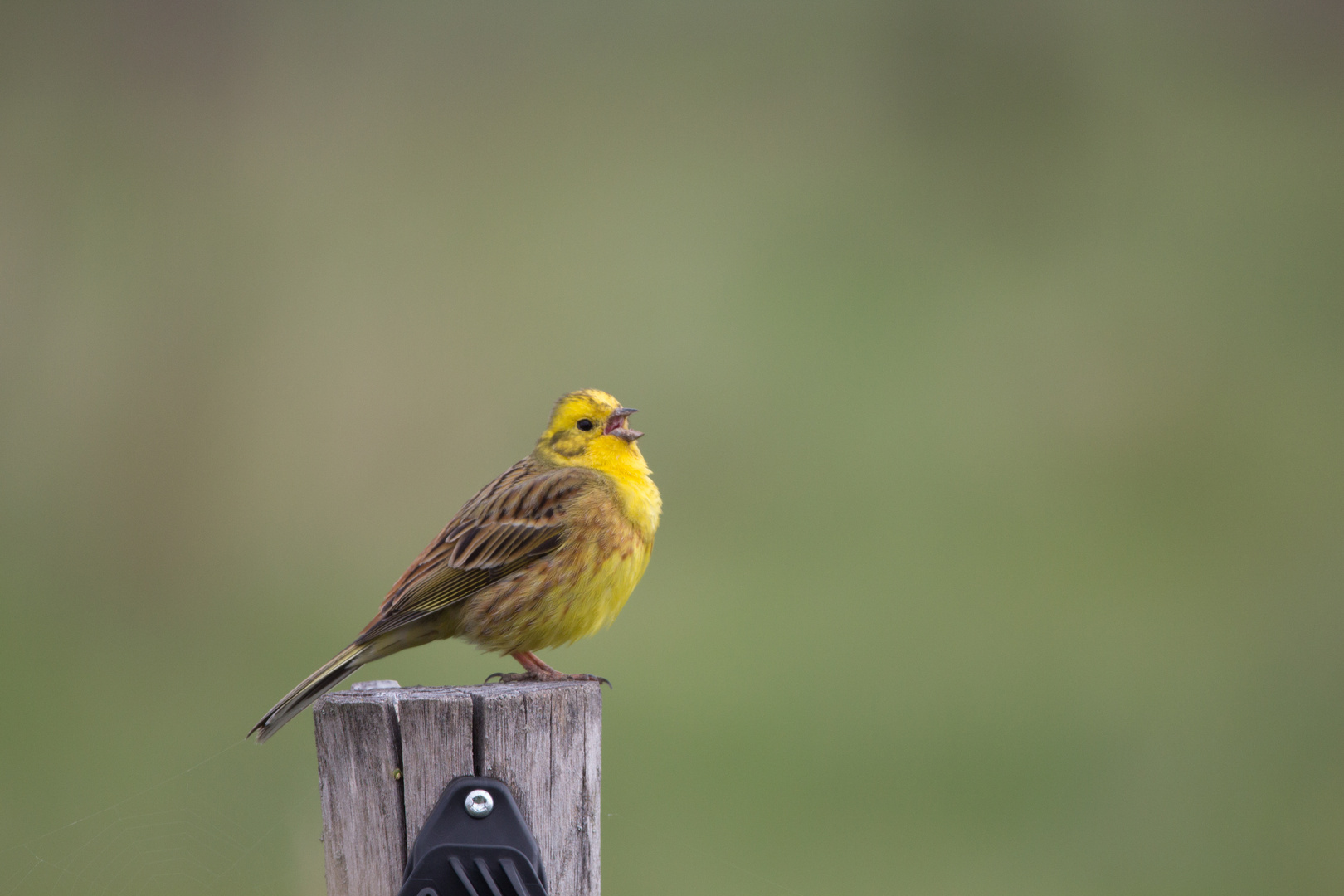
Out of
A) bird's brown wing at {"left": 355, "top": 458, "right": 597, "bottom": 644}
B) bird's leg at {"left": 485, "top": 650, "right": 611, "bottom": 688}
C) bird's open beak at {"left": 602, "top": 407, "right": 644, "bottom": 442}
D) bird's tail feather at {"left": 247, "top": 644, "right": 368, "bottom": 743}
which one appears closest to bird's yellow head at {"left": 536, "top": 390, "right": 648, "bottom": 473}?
bird's open beak at {"left": 602, "top": 407, "right": 644, "bottom": 442}

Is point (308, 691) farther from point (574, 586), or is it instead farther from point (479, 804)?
point (574, 586)

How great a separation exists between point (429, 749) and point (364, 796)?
0.19m

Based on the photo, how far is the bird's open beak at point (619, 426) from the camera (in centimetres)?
520

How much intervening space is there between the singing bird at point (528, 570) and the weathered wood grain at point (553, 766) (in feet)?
3.54

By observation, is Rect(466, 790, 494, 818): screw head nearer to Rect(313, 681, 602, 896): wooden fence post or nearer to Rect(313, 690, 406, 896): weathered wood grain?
Rect(313, 681, 602, 896): wooden fence post

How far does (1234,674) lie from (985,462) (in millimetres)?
4134

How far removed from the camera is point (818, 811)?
873 cm

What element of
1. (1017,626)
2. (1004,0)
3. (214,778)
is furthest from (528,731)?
(1004,0)

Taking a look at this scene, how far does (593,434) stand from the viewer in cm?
523

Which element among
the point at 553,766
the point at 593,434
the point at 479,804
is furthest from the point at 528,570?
the point at 479,804

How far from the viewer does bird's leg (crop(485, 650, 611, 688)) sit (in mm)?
4219

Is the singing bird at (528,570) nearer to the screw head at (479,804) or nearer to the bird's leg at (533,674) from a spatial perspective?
the bird's leg at (533,674)

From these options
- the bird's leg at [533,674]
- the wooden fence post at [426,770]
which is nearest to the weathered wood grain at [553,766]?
the wooden fence post at [426,770]

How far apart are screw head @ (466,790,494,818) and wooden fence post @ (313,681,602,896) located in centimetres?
6
